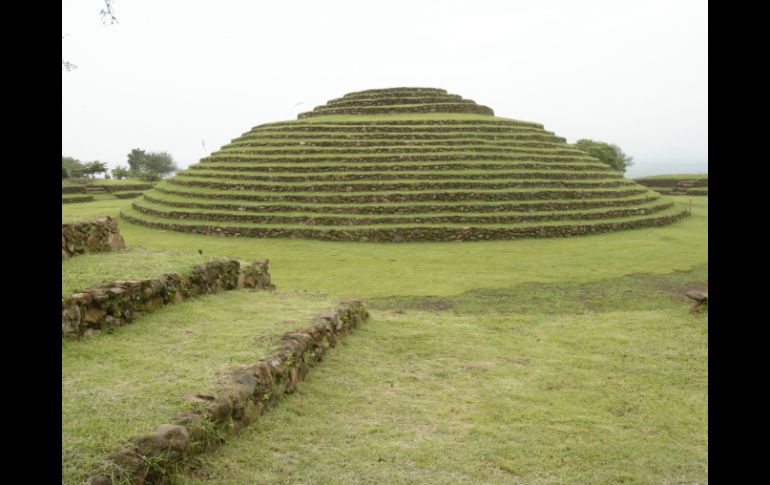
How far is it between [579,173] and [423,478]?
21083 mm

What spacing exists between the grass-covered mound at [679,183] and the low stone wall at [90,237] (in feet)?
119

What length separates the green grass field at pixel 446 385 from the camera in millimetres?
3930

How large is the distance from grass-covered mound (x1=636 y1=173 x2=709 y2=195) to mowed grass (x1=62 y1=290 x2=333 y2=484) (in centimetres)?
3597

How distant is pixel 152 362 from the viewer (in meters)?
5.11

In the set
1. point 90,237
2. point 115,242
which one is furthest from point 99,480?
point 115,242

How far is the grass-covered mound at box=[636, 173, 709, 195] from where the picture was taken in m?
36.9

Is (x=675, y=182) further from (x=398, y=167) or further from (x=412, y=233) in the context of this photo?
(x=412, y=233)

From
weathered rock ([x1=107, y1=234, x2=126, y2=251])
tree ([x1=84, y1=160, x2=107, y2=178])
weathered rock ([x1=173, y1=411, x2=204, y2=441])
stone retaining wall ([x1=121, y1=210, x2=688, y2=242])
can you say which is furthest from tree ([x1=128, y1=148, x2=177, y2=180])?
weathered rock ([x1=173, y1=411, x2=204, y2=441])

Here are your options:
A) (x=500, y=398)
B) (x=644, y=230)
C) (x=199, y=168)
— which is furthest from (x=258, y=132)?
(x=500, y=398)

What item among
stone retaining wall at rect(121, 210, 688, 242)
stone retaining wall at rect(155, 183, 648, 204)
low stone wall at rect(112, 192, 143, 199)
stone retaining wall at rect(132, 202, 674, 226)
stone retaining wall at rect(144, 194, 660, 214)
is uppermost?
low stone wall at rect(112, 192, 143, 199)

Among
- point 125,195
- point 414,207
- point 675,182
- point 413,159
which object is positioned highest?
point 675,182

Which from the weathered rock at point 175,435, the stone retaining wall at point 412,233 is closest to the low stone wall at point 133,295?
the weathered rock at point 175,435

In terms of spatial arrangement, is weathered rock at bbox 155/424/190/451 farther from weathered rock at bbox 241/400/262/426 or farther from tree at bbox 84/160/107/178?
tree at bbox 84/160/107/178

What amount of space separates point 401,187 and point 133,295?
1441 cm
